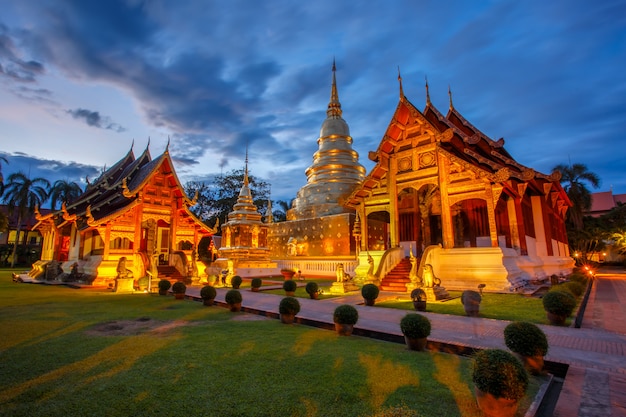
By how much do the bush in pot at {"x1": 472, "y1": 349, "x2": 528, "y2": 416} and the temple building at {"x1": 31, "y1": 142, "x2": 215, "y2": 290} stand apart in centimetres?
1532

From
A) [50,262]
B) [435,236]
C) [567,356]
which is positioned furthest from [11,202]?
[567,356]

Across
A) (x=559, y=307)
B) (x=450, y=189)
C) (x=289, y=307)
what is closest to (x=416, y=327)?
(x=289, y=307)

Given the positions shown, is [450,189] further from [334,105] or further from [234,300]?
[334,105]

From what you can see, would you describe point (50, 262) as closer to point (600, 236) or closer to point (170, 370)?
point (170, 370)

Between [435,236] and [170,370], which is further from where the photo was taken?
[435,236]

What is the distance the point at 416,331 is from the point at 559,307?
151 inches

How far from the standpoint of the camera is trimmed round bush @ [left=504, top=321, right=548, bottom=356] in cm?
397

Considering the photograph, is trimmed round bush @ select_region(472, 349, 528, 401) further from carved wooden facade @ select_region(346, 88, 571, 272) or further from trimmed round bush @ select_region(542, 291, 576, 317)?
carved wooden facade @ select_region(346, 88, 571, 272)

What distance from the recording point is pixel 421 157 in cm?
1525

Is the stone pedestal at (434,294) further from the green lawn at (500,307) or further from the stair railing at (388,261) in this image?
the stair railing at (388,261)

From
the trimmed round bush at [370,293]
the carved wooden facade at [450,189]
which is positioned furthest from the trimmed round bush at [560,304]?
the carved wooden facade at [450,189]

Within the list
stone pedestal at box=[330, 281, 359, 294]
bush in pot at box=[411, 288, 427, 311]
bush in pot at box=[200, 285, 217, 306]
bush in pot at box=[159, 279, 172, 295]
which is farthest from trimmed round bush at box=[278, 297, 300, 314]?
bush in pot at box=[159, 279, 172, 295]

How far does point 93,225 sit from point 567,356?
59.9 feet

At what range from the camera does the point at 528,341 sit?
3980mm
